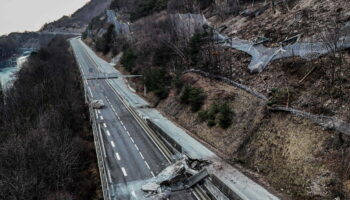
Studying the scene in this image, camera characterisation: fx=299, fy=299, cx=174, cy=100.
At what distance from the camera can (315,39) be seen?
31891mm

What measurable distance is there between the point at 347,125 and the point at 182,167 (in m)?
12.6

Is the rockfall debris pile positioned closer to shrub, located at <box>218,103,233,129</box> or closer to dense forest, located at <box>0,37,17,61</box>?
shrub, located at <box>218,103,233,129</box>

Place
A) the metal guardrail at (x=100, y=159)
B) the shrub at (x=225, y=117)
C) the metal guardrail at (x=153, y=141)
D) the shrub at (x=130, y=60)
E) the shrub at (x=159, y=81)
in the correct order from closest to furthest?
→ the metal guardrail at (x=153, y=141)
the metal guardrail at (x=100, y=159)
the shrub at (x=225, y=117)
the shrub at (x=159, y=81)
the shrub at (x=130, y=60)

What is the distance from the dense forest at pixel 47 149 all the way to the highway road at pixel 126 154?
2637 mm

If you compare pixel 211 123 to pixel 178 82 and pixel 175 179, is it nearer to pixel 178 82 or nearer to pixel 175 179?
pixel 175 179

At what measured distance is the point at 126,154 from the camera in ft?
98.5

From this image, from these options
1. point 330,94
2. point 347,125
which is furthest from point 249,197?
point 330,94

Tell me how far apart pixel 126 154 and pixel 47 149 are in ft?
24.1

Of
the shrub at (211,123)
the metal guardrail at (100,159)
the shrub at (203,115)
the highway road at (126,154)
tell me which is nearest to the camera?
the metal guardrail at (100,159)

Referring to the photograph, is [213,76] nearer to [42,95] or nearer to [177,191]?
[177,191]

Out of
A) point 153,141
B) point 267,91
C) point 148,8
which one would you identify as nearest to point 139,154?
point 153,141

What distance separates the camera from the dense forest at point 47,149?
22703 millimetres

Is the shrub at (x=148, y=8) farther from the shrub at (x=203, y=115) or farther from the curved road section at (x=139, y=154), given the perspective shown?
the shrub at (x=203, y=115)

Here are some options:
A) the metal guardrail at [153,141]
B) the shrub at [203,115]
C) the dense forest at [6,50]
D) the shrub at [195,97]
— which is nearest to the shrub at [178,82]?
the shrub at [195,97]
